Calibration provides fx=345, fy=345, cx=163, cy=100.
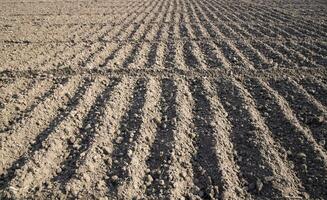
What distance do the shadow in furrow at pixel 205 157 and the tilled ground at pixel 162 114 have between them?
14mm

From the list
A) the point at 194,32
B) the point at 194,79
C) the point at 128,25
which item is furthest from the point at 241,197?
the point at 128,25

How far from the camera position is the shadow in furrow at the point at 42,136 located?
3505 millimetres

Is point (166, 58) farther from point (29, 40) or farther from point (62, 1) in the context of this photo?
point (62, 1)

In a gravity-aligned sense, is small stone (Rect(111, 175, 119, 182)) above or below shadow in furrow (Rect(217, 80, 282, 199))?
below

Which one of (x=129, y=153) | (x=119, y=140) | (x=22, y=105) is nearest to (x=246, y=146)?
(x=129, y=153)

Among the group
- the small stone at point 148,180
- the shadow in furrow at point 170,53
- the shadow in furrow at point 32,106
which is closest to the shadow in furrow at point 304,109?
the shadow in furrow at point 170,53

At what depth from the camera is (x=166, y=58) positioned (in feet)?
23.9

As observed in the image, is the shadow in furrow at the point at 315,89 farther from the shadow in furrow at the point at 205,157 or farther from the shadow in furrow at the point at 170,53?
the shadow in furrow at the point at 170,53

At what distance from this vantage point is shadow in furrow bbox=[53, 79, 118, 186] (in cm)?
356

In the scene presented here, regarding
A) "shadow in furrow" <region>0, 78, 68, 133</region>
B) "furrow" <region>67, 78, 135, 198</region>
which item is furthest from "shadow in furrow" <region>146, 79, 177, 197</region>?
"shadow in furrow" <region>0, 78, 68, 133</region>

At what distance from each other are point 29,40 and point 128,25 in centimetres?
314

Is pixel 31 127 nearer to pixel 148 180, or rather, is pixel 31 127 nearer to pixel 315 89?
pixel 148 180

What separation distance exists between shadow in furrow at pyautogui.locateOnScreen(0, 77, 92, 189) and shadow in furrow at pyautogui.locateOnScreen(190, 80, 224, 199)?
1768mm

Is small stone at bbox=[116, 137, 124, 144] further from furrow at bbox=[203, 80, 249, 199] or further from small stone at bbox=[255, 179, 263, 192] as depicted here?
small stone at bbox=[255, 179, 263, 192]
